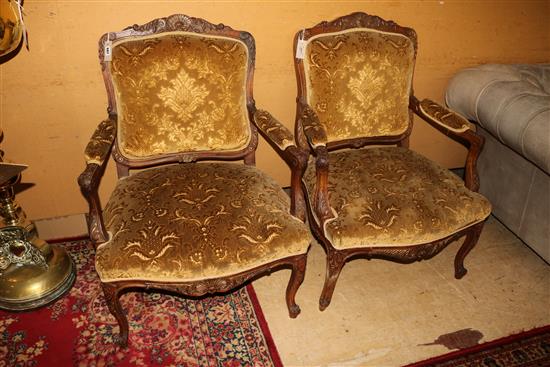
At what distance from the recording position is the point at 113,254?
1.58 m

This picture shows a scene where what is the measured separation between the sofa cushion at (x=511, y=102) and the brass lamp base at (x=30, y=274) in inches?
91.1

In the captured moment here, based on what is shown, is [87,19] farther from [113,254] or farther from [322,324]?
[322,324]

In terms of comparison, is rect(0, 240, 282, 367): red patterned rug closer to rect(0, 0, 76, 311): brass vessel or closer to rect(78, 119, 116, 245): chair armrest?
rect(0, 0, 76, 311): brass vessel

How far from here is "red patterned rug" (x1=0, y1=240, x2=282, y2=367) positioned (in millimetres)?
1861

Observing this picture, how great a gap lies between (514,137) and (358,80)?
815 mm

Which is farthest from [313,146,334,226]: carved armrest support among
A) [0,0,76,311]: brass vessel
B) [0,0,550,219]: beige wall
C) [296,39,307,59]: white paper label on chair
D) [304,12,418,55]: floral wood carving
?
[0,0,76,311]: brass vessel

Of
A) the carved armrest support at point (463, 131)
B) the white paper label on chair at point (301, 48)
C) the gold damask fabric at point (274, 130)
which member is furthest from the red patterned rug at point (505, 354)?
the white paper label on chair at point (301, 48)

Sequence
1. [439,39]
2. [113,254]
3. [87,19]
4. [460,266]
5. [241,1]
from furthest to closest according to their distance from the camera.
Result: [439,39] → [460,266] → [241,1] → [87,19] → [113,254]

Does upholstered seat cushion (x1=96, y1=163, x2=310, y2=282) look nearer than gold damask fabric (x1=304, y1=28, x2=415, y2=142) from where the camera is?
Yes

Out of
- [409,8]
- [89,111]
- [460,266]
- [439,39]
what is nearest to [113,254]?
[89,111]

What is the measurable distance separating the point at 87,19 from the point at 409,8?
1.65 m

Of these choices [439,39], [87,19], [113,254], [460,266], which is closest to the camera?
[113,254]

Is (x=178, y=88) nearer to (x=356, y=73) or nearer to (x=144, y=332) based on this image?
(x=356, y=73)

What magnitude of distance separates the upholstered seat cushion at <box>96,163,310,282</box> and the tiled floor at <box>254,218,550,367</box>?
51cm
